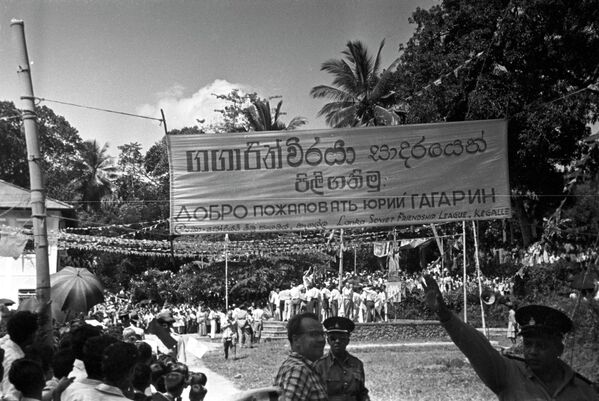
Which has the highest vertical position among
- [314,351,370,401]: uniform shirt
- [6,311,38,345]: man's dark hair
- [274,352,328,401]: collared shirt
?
[6,311,38,345]: man's dark hair

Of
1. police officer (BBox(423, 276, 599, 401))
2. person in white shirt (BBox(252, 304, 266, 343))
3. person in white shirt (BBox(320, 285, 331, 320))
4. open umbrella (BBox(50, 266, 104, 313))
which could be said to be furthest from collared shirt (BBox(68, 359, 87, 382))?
person in white shirt (BBox(320, 285, 331, 320))

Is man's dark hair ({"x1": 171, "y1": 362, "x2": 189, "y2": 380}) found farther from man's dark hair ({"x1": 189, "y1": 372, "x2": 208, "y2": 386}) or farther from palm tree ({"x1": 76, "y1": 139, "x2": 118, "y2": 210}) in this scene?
palm tree ({"x1": 76, "y1": 139, "x2": 118, "y2": 210})

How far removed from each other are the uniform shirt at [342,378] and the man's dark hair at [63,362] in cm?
177

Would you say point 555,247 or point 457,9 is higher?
point 457,9

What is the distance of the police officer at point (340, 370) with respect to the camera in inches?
200

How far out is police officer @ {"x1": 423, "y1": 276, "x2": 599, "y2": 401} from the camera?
3.38 metres

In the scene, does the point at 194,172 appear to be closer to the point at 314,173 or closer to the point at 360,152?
the point at 314,173

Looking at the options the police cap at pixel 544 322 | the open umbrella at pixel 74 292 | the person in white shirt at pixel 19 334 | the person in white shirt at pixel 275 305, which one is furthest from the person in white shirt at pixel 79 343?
the person in white shirt at pixel 275 305

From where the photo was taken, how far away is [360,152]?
6.73 m

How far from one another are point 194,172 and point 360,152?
169cm

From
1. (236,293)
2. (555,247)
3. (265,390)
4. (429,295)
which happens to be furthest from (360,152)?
(236,293)

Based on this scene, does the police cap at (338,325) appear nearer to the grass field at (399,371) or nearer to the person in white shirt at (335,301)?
the grass field at (399,371)

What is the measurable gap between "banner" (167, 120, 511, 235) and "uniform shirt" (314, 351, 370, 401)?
1.76 m

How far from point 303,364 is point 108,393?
1.08 m
